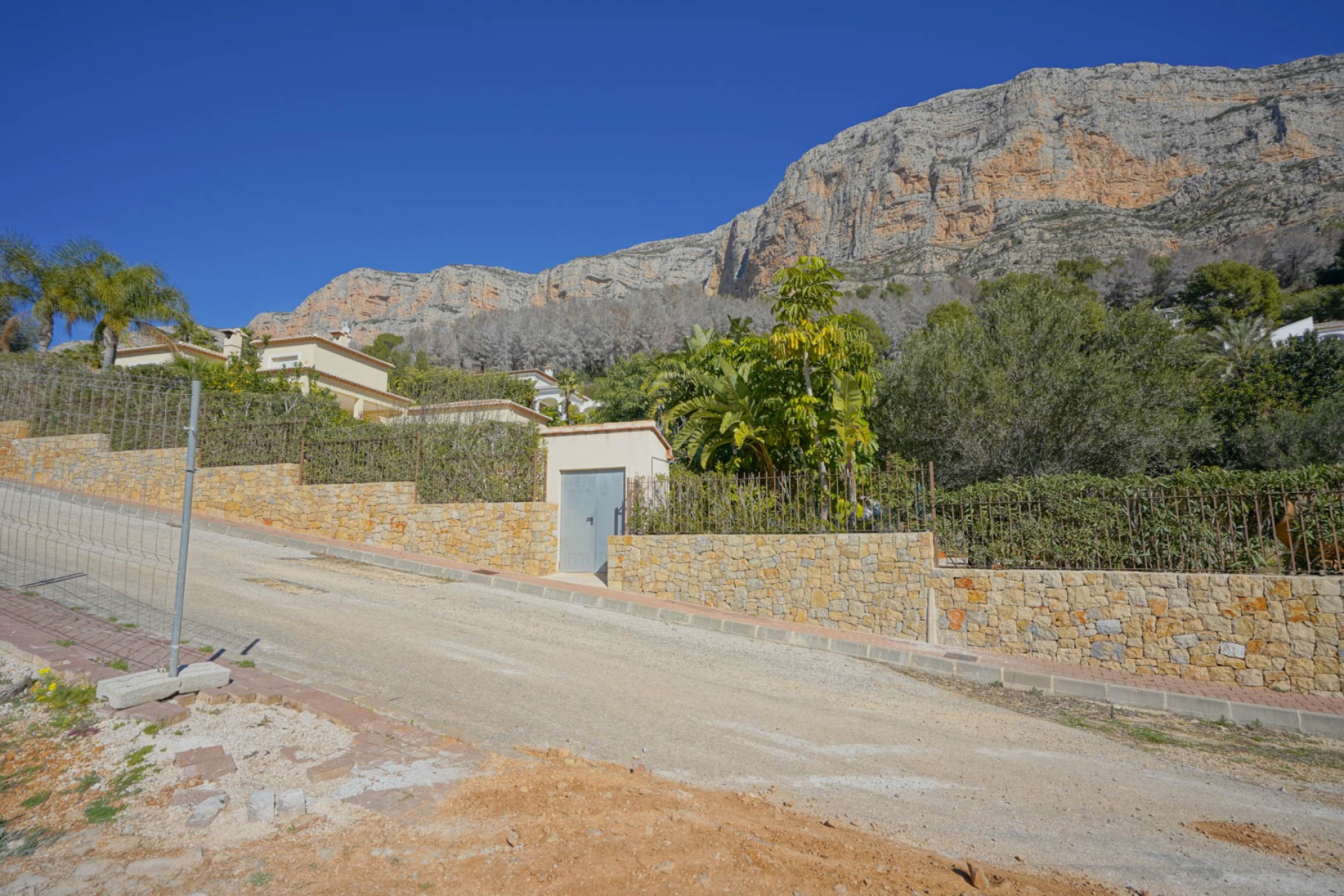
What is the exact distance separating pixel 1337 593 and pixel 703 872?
9.68 meters

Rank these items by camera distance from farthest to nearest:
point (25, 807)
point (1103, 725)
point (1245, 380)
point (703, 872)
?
point (1245, 380) → point (1103, 725) → point (25, 807) → point (703, 872)

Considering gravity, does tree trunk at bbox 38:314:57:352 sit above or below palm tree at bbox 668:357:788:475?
above

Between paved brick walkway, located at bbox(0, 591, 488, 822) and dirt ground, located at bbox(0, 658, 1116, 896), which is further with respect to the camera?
paved brick walkway, located at bbox(0, 591, 488, 822)

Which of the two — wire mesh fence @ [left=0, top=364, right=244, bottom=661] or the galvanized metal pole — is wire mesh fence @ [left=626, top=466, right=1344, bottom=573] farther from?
the galvanized metal pole

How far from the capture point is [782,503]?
496 inches

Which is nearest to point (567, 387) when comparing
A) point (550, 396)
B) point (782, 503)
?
point (550, 396)

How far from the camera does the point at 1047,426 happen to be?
53.3 ft

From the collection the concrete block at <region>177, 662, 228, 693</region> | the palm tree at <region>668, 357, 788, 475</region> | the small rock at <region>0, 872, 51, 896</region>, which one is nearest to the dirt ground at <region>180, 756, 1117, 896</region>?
the small rock at <region>0, 872, 51, 896</region>

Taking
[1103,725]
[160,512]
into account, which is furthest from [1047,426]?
[160,512]

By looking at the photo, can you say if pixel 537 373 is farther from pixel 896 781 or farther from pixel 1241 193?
pixel 1241 193

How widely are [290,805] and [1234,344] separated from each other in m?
39.8

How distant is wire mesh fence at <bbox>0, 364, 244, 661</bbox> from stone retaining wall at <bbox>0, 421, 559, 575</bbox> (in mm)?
54

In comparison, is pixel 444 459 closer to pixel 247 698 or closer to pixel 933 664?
pixel 247 698

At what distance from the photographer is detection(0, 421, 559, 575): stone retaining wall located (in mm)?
14586
